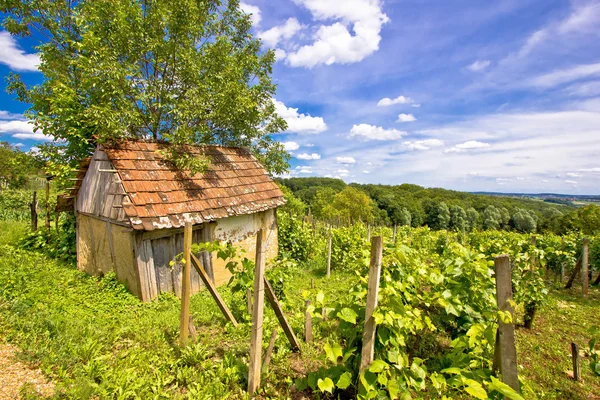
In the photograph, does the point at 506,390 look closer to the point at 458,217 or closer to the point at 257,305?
the point at 257,305

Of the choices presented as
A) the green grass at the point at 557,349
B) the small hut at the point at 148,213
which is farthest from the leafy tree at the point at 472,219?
the small hut at the point at 148,213

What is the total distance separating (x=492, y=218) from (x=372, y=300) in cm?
7675

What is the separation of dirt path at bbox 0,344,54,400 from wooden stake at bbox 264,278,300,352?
288 cm

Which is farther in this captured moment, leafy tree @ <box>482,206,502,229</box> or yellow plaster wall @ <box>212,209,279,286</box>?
leafy tree @ <box>482,206,502,229</box>

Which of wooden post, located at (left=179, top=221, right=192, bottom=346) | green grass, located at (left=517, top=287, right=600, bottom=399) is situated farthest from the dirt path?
green grass, located at (left=517, top=287, right=600, bottom=399)

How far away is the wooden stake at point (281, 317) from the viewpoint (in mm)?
3746

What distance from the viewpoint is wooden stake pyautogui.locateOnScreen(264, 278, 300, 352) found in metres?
3.75

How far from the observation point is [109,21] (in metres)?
9.27

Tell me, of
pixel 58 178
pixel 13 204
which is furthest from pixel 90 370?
pixel 13 204

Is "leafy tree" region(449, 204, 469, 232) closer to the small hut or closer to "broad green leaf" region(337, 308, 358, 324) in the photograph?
the small hut

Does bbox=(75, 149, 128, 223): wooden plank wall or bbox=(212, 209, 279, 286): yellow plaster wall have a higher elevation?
bbox=(75, 149, 128, 223): wooden plank wall

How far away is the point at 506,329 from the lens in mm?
2207

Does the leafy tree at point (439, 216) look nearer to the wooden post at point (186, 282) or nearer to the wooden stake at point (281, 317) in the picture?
the wooden stake at point (281, 317)

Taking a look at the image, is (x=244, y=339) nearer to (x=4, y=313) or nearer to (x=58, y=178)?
(x=4, y=313)
